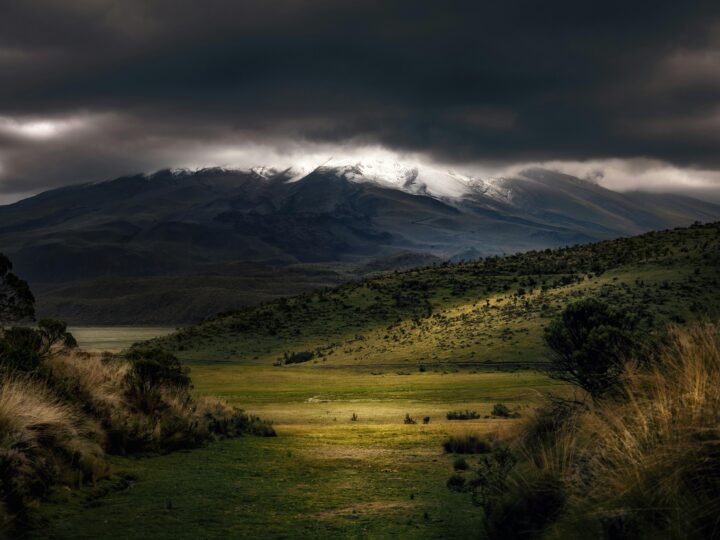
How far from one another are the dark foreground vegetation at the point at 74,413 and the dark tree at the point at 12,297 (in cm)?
4

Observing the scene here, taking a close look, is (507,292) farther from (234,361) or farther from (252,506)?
(252,506)

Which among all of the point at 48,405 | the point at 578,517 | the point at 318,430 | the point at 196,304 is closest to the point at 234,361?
the point at 318,430

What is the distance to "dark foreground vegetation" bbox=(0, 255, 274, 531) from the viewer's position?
35.9 ft

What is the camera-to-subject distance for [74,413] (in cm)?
1449

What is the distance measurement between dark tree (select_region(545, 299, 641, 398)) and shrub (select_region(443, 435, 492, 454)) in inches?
89.1

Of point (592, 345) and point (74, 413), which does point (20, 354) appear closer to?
point (74, 413)

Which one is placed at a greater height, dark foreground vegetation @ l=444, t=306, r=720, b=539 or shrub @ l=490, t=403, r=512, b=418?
dark foreground vegetation @ l=444, t=306, r=720, b=539

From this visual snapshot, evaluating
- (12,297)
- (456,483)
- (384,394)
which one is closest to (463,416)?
(456,483)

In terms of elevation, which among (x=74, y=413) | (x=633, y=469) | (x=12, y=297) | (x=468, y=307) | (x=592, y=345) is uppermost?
(x=12, y=297)

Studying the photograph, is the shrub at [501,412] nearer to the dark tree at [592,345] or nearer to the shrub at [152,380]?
the dark tree at [592,345]

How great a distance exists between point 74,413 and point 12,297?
11.5 m

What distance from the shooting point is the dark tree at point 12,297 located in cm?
2364

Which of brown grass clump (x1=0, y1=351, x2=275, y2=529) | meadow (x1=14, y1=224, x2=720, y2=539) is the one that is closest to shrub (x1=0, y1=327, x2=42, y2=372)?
brown grass clump (x1=0, y1=351, x2=275, y2=529)

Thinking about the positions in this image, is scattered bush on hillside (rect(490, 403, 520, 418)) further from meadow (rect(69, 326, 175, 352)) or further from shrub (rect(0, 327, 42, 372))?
meadow (rect(69, 326, 175, 352))
